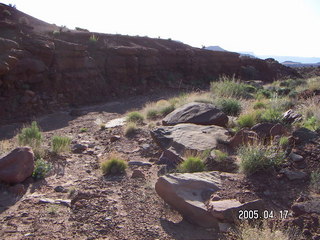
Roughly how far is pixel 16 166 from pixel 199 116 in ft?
13.4

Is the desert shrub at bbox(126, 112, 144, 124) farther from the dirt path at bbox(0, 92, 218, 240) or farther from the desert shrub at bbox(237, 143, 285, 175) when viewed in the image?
the desert shrub at bbox(237, 143, 285, 175)

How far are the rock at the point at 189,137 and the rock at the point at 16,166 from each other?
2.44 m

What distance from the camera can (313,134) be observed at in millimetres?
5789

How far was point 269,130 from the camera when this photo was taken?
6.55m

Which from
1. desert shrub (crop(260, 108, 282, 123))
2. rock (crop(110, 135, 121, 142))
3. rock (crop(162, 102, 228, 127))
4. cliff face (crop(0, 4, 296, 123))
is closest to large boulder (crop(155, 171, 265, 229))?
desert shrub (crop(260, 108, 282, 123))

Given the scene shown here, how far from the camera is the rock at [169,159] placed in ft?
20.0

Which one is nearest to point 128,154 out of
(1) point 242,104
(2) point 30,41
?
(1) point 242,104

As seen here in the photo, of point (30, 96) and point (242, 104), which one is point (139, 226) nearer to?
point (242, 104)

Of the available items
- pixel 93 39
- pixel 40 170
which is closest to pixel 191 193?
pixel 40 170

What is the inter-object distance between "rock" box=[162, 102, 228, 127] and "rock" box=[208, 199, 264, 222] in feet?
12.5

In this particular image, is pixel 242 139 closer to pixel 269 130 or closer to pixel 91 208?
pixel 269 130

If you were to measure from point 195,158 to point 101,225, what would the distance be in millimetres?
1980

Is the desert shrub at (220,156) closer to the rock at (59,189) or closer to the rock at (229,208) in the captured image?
the rock at (229,208)

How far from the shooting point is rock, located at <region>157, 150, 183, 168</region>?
611cm
